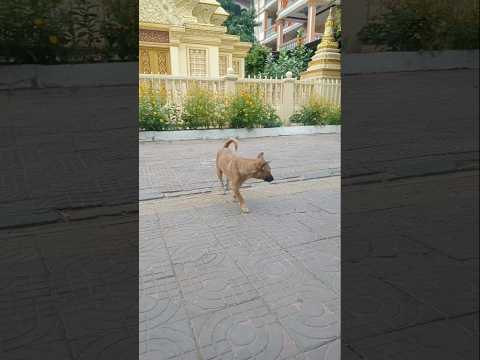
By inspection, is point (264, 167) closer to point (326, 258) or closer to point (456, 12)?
→ point (326, 258)

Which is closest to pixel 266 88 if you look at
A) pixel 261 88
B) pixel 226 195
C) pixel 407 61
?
pixel 261 88

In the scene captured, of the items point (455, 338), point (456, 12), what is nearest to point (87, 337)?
point (455, 338)

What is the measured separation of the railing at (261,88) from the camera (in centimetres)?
883

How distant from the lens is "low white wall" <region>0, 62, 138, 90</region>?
724 mm

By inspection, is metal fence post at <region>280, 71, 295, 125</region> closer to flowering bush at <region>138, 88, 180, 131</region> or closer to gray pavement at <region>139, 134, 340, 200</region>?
gray pavement at <region>139, 134, 340, 200</region>

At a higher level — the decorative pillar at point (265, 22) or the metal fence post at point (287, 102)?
the decorative pillar at point (265, 22)

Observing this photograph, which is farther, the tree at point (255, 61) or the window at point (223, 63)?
the tree at point (255, 61)

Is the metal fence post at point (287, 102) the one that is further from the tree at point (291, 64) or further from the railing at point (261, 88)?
the tree at point (291, 64)

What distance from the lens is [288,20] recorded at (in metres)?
25.4

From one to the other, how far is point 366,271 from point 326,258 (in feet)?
4.89

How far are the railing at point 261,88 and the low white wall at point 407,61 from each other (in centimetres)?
838

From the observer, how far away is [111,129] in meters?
0.83

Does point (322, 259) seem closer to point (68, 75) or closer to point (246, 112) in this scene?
point (68, 75)

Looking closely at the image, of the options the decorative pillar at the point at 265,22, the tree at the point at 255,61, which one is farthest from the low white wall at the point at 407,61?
the decorative pillar at the point at 265,22
